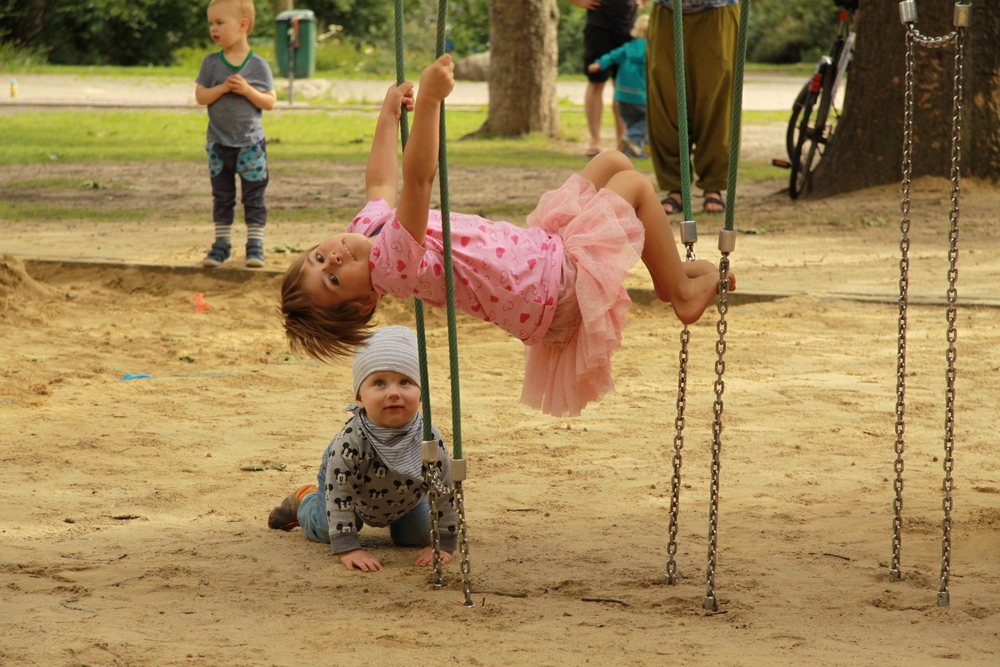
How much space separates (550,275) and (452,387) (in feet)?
1.55

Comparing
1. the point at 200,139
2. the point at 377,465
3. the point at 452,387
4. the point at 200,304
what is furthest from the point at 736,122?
the point at 200,139

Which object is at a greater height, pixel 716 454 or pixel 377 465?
pixel 716 454

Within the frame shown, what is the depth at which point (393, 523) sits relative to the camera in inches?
159

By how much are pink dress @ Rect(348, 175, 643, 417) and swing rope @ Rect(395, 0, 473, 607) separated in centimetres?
15

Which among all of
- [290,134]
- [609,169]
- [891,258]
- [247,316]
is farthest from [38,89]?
[609,169]

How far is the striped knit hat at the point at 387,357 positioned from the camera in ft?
12.7

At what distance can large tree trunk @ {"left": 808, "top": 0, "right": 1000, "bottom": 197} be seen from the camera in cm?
965

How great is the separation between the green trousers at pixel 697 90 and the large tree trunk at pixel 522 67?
631 cm

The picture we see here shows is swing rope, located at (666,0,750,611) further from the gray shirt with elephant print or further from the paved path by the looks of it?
the paved path

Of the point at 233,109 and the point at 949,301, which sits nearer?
the point at 949,301

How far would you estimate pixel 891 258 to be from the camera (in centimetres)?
831

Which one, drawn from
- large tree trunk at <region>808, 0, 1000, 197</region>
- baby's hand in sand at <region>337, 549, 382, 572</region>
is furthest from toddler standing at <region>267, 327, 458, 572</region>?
large tree trunk at <region>808, 0, 1000, 197</region>

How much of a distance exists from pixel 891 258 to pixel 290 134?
994 cm

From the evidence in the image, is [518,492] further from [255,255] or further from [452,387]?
[255,255]
